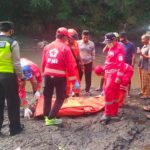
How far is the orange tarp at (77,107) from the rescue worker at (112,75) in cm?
53

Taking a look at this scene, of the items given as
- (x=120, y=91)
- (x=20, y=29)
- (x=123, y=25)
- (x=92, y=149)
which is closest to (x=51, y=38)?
(x=20, y=29)

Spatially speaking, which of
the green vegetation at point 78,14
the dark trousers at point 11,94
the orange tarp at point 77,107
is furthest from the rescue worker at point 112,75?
the green vegetation at point 78,14

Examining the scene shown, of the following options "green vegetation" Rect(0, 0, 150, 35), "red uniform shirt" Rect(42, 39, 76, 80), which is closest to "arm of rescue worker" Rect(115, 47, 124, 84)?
"red uniform shirt" Rect(42, 39, 76, 80)

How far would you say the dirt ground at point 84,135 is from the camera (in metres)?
6.67

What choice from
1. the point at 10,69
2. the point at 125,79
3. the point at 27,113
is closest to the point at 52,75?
the point at 10,69

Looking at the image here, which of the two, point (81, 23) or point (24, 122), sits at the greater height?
point (81, 23)

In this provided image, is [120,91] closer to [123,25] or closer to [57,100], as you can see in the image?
[57,100]

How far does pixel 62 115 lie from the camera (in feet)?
26.5

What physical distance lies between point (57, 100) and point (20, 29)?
47.5ft

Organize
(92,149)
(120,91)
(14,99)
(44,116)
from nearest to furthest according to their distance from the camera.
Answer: (92,149) < (14,99) < (44,116) < (120,91)

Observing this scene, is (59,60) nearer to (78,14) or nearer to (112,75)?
(112,75)

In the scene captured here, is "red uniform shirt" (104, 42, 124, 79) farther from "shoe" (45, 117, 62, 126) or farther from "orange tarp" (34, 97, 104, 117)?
"shoe" (45, 117, 62, 126)

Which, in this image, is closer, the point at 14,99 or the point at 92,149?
the point at 92,149

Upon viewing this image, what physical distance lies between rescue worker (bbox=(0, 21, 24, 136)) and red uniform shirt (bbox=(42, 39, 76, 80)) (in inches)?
21.8
